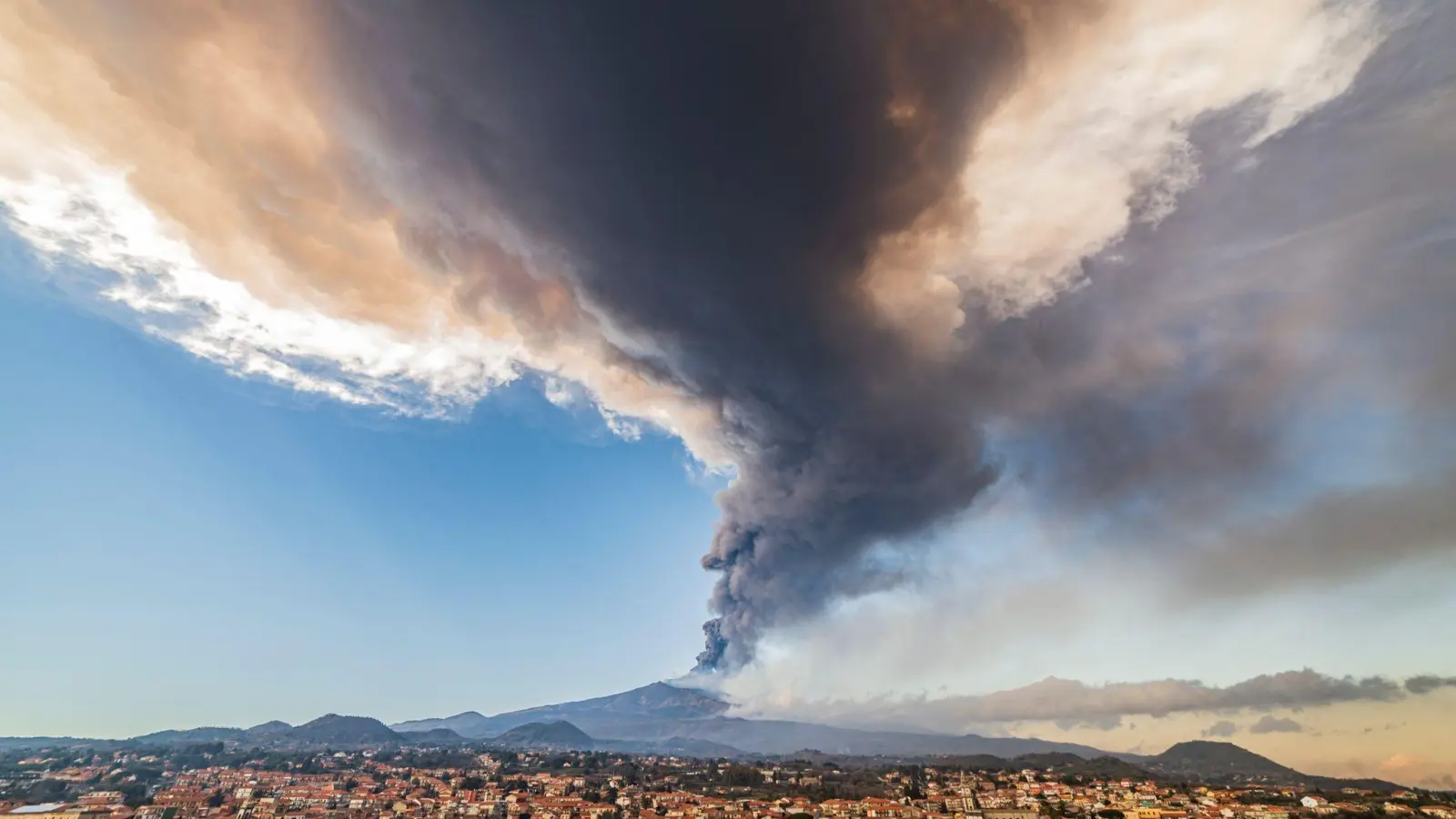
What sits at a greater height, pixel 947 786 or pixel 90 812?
pixel 90 812

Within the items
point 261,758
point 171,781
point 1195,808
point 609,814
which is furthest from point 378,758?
point 1195,808

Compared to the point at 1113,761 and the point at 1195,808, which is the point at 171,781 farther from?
the point at 1113,761

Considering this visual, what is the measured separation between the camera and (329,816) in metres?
66.8

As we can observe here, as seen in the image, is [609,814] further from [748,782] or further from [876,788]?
[876,788]

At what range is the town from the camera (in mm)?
71125

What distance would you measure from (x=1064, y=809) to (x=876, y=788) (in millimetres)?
39872

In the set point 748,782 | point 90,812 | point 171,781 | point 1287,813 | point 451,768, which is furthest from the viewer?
point 451,768

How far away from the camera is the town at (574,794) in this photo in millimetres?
71125

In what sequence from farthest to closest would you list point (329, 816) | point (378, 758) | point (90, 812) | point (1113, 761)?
point (1113, 761) < point (378, 758) < point (329, 816) < point (90, 812)

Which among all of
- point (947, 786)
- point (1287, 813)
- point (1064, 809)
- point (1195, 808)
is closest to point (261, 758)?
point (947, 786)

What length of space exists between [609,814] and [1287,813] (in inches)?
2944

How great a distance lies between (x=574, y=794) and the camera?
302 feet

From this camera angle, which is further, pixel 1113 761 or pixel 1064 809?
pixel 1113 761

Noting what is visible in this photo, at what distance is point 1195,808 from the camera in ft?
244
